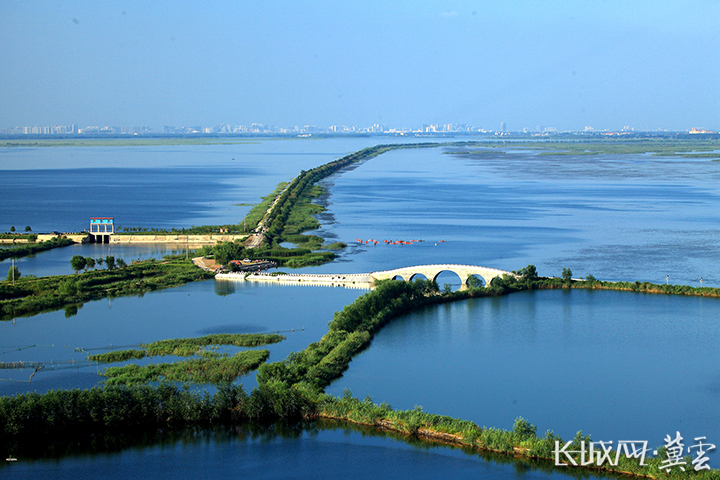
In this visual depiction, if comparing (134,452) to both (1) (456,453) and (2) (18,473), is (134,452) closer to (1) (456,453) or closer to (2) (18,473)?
(2) (18,473)

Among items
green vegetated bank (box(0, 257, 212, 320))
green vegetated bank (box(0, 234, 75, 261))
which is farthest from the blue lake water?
green vegetated bank (box(0, 234, 75, 261))

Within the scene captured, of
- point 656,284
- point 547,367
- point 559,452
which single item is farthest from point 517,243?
point 559,452

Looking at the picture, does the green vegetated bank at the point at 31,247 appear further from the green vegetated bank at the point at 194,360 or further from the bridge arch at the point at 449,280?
the bridge arch at the point at 449,280

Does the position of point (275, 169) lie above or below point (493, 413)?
above

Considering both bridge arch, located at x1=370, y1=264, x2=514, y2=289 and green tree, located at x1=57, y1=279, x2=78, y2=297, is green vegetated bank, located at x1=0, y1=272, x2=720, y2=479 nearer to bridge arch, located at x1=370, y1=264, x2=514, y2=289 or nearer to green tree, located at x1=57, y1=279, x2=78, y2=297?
bridge arch, located at x1=370, y1=264, x2=514, y2=289

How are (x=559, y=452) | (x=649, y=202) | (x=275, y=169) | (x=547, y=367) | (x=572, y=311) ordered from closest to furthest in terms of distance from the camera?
(x=559, y=452), (x=547, y=367), (x=572, y=311), (x=649, y=202), (x=275, y=169)

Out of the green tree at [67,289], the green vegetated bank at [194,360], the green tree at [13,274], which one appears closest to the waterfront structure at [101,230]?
the green tree at [13,274]

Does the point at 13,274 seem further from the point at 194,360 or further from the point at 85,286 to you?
the point at 194,360
